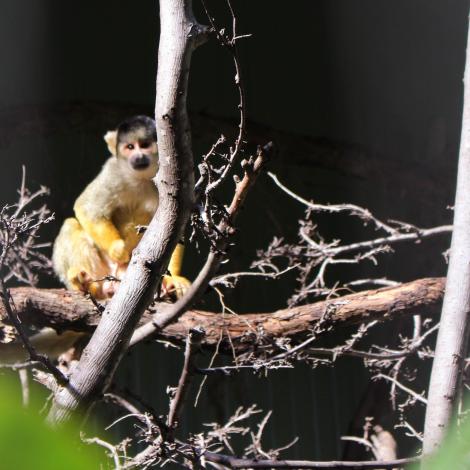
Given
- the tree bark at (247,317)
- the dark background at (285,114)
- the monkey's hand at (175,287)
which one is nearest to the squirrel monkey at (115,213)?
the monkey's hand at (175,287)

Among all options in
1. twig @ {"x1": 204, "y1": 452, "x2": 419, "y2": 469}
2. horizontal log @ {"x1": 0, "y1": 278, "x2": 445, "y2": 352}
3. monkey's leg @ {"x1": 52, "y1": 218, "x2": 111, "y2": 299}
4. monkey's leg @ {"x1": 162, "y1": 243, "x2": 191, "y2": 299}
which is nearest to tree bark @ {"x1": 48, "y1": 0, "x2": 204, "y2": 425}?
twig @ {"x1": 204, "y1": 452, "x2": 419, "y2": 469}

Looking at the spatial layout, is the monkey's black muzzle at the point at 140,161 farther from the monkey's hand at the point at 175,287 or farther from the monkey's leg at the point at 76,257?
the monkey's hand at the point at 175,287

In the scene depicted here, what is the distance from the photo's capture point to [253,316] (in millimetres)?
3617

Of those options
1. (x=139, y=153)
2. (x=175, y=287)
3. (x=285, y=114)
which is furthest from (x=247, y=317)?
(x=285, y=114)

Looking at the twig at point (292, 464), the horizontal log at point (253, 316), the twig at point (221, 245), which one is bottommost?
the twig at point (292, 464)

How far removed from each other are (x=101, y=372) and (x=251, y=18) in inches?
187

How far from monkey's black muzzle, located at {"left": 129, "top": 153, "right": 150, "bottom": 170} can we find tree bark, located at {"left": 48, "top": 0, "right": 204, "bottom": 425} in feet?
7.93

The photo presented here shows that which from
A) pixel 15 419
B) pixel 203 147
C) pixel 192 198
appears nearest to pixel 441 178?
pixel 203 147

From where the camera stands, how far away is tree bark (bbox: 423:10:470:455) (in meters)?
2.23

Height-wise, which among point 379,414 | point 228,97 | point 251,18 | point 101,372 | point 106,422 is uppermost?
point 251,18

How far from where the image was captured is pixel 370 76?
634 cm

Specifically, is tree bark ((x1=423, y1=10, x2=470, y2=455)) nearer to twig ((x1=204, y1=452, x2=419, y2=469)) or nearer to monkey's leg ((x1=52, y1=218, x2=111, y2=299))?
twig ((x1=204, y1=452, x2=419, y2=469))

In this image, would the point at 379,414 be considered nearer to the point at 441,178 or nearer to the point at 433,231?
the point at 433,231

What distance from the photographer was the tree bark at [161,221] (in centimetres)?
164
